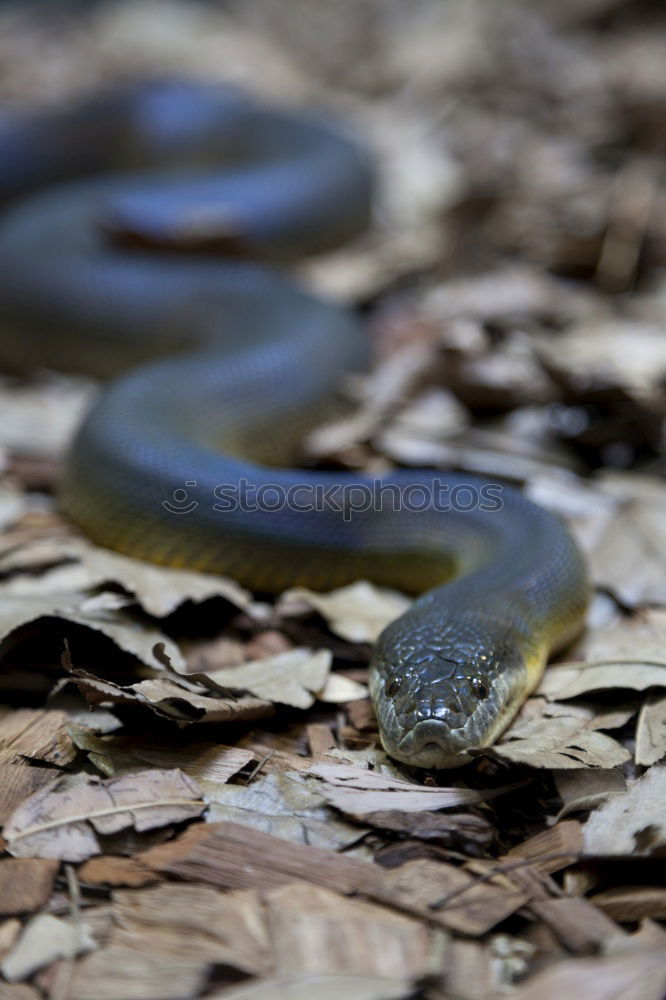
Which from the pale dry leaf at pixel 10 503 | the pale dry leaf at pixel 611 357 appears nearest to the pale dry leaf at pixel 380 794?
the pale dry leaf at pixel 10 503

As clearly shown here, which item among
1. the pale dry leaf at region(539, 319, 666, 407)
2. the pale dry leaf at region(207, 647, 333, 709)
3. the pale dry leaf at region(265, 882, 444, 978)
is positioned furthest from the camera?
the pale dry leaf at region(539, 319, 666, 407)

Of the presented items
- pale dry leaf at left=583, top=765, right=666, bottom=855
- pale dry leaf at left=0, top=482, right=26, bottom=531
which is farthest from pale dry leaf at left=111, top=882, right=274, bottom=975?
pale dry leaf at left=0, top=482, right=26, bottom=531

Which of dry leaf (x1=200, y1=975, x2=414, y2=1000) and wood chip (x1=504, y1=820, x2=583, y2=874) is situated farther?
wood chip (x1=504, y1=820, x2=583, y2=874)

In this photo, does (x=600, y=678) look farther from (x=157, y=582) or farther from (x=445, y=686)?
(x=157, y=582)

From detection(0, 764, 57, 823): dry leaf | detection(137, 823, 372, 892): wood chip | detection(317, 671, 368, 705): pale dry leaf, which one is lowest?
detection(317, 671, 368, 705): pale dry leaf

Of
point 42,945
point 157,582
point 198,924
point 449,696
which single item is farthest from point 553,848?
point 157,582

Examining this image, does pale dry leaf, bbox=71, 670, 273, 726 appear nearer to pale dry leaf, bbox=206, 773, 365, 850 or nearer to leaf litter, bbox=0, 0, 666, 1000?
leaf litter, bbox=0, 0, 666, 1000

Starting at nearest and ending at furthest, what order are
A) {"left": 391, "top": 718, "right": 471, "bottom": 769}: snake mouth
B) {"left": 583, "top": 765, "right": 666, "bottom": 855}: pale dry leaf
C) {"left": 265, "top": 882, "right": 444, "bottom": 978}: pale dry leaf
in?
{"left": 265, "top": 882, "right": 444, "bottom": 978}: pale dry leaf → {"left": 583, "top": 765, "right": 666, "bottom": 855}: pale dry leaf → {"left": 391, "top": 718, "right": 471, "bottom": 769}: snake mouth
